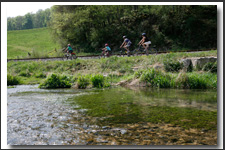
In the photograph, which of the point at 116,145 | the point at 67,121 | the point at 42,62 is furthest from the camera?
the point at 42,62

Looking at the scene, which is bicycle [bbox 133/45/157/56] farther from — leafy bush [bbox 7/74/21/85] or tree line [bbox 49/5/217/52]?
leafy bush [bbox 7/74/21/85]

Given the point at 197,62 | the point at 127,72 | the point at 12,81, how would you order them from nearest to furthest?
the point at 197,62 → the point at 12,81 → the point at 127,72

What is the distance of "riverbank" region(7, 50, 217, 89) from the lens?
13398 mm

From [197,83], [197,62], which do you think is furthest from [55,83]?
[197,62]

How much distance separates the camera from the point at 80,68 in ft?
72.6

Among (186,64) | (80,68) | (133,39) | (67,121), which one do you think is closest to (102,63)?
(80,68)

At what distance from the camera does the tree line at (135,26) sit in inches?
1075

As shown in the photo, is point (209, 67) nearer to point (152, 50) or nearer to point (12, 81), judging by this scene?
point (152, 50)

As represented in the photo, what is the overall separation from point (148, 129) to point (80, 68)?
17455mm

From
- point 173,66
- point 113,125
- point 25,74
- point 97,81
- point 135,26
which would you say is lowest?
point 113,125

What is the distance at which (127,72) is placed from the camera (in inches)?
752

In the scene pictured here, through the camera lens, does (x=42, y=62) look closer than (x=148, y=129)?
No

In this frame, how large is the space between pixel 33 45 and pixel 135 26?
53.6 feet

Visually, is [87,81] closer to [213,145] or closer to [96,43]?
[213,145]
